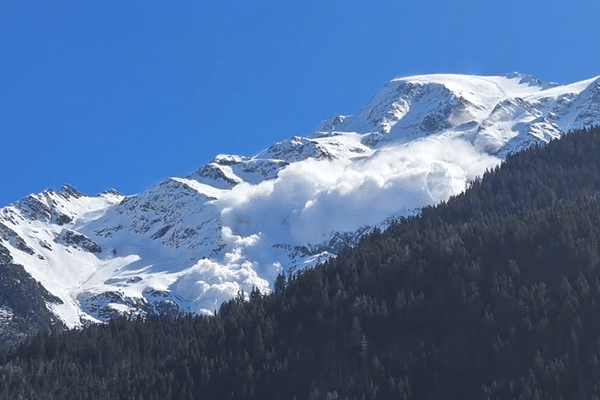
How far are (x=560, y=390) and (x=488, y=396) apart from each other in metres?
14.4

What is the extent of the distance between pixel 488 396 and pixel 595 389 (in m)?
21.3

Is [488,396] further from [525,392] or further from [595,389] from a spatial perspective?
[595,389]

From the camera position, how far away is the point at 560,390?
19588cm

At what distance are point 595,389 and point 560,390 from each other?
7.01m

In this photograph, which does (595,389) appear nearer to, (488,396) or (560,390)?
(560,390)

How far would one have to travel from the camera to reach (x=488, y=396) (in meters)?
199

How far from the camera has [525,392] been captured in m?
197

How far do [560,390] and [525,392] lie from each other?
6.92 meters

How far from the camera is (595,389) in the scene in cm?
19238

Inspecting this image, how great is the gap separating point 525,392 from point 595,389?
1374cm

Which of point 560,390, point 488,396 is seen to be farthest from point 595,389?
point 488,396

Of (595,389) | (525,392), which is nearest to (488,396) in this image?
(525,392)
